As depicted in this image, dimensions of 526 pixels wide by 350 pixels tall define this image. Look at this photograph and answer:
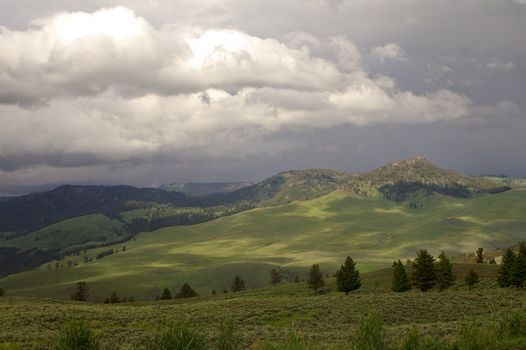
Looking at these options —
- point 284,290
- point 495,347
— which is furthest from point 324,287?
point 495,347

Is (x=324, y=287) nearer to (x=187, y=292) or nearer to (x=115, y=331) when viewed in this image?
(x=187, y=292)

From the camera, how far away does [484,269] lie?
352 feet

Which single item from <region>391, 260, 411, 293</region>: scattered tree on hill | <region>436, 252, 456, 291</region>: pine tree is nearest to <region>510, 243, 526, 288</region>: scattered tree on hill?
<region>436, 252, 456, 291</region>: pine tree

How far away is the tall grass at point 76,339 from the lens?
1778cm

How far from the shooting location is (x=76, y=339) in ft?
59.3

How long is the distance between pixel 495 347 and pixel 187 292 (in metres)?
134

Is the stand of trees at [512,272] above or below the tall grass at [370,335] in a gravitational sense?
below

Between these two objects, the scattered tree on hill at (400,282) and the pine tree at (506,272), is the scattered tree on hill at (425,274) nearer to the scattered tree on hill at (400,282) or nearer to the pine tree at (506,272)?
the scattered tree on hill at (400,282)

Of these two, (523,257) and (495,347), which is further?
(523,257)

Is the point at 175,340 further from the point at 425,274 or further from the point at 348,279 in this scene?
the point at 348,279

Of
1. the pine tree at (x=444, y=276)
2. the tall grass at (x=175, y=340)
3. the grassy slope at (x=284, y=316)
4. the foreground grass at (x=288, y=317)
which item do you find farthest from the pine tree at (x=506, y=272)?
the tall grass at (x=175, y=340)

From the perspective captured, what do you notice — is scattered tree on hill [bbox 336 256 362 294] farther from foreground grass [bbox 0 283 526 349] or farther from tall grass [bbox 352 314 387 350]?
tall grass [bbox 352 314 387 350]

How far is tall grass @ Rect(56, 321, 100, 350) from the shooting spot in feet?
58.3

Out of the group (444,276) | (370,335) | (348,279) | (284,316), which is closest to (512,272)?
(444,276)
